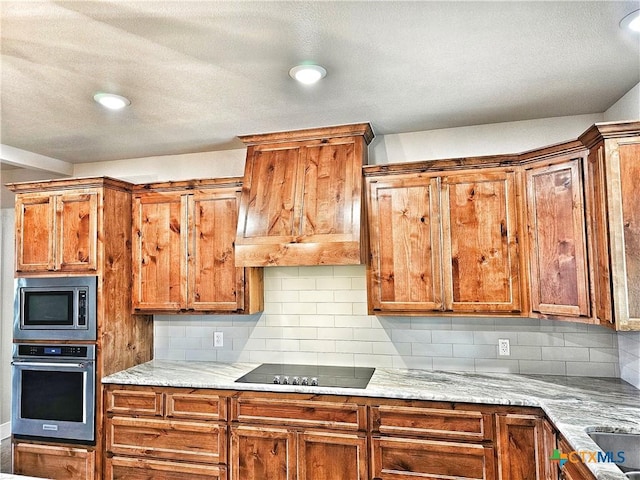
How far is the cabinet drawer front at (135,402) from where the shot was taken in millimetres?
3068

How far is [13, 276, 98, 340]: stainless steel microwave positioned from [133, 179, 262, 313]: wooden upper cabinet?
37cm

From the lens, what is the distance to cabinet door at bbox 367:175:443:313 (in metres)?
2.99

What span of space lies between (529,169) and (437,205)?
602 mm

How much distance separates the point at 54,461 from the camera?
3195 mm

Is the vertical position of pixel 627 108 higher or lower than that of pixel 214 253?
higher

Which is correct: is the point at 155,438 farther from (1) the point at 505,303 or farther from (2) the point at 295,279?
(1) the point at 505,303

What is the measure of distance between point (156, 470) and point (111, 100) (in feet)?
7.90

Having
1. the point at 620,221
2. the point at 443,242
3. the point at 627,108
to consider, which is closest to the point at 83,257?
the point at 443,242

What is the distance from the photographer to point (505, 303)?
112 inches

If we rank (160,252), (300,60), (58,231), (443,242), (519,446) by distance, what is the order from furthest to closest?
1. (160,252)
2. (58,231)
3. (443,242)
4. (519,446)
5. (300,60)

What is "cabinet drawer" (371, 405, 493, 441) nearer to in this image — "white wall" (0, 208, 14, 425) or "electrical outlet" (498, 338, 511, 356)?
"electrical outlet" (498, 338, 511, 356)

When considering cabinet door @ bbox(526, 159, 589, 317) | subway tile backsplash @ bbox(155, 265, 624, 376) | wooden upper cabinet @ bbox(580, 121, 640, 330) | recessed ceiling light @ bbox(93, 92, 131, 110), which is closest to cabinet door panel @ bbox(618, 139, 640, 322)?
wooden upper cabinet @ bbox(580, 121, 640, 330)

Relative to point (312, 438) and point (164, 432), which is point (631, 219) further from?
point (164, 432)

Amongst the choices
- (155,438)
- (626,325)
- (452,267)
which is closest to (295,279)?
(452,267)
